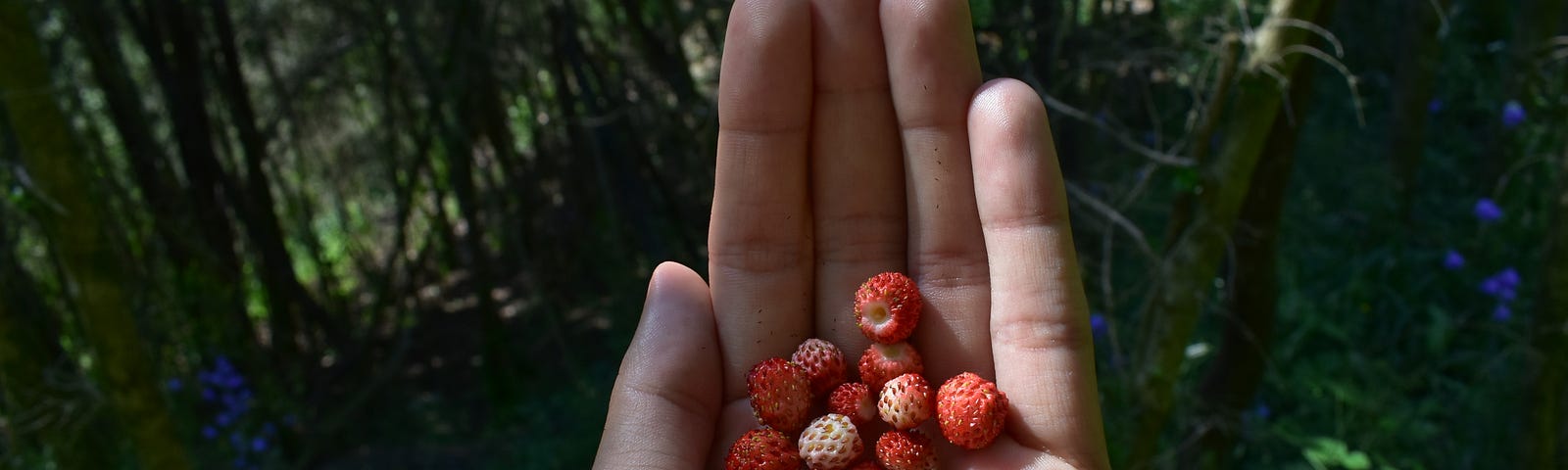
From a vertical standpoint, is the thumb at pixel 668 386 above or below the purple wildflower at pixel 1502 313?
above

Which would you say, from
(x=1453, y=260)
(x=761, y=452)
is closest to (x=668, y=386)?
(x=761, y=452)

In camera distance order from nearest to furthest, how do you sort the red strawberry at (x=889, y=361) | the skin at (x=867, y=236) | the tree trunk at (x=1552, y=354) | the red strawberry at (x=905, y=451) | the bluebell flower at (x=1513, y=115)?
the skin at (x=867, y=236), the red strawberry at (x=905, y=451), the red strawberry at (x=889, y=361), the tree trunk at (x=1552, y=354), the bluebell flower at (x=1513, y=115)

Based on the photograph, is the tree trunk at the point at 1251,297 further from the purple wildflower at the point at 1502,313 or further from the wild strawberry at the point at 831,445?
the purple wildflower at the point at 1502,313

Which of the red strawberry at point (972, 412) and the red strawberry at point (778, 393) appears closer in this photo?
the red strawberry at point (972, 412)

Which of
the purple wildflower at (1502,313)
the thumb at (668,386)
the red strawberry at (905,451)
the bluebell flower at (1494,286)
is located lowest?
the purple wildflower at (1502,313)

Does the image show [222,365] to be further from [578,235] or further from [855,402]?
[855,402]

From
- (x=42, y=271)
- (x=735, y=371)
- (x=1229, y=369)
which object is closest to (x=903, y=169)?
(x=735, y=371)

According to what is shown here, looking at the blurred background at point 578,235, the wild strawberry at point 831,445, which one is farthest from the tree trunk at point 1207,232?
the wild strawberry at point 831,445

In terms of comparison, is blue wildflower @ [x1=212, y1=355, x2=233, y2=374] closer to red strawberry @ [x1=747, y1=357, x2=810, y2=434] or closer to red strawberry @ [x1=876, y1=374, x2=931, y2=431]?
red strawberry @ [x1=747, y1=357, x2=810, y2=434]
